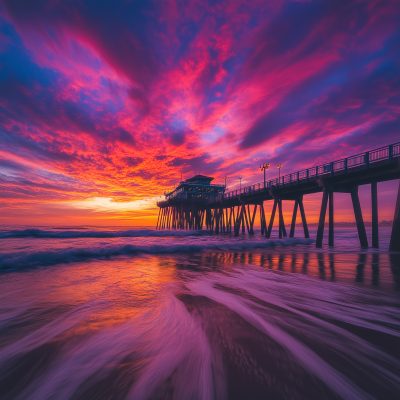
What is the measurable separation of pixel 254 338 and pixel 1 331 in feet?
13.7

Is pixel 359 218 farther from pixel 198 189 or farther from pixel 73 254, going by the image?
pixel 198 189

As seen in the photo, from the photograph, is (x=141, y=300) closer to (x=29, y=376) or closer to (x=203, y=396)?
(x=29, y=376)

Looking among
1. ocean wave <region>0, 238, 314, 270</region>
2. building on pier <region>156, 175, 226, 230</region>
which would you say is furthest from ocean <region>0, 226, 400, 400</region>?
building on pier <region>156, 175, 226, 230</region>

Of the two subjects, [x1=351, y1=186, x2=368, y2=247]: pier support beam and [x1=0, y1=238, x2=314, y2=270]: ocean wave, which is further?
A: [x1=351, y1=186, x2=368, y2=247]: pier support beam

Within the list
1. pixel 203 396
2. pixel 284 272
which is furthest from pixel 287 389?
pixel 284 272

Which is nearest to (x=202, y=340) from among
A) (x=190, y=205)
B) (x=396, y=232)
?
(x=396, y=232)

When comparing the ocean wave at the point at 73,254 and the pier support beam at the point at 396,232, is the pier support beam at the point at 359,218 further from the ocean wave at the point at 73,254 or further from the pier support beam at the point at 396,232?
the ocean wave at the point at 73,254

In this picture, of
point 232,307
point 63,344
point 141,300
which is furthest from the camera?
point 141,300

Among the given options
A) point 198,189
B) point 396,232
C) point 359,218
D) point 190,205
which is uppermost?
point 198,189

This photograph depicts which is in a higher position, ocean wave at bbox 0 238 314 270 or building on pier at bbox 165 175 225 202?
building on pier at bbox 165 175 225 202

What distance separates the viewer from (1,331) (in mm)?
2941

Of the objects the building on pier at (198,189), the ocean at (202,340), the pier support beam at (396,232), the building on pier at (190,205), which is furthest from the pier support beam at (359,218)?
the building on pier at (198,189)

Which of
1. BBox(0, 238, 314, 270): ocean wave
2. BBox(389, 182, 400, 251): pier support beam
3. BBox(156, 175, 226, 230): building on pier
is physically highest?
BBox(156, 175, 226, 230): building on pier

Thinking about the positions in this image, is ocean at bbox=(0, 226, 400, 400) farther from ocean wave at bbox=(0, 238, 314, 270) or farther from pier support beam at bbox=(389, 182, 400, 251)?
pier support beam at bbox=(389, 182, 400, 251)
